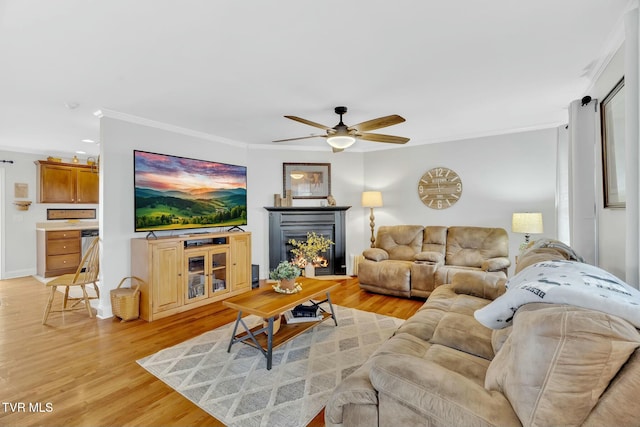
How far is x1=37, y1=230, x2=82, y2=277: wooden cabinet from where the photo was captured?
536cm

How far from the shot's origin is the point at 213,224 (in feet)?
14.7

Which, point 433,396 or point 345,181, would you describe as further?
point 345,181

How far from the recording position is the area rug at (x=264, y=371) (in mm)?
1876

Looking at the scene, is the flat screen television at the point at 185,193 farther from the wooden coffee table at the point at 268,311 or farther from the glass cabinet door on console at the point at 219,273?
the wooden coffee table at the point at 268,311

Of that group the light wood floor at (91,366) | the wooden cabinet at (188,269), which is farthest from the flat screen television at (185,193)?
the light wood floor at (91,366)

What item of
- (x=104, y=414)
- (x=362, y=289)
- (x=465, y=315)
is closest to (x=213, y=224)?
A: (x=362, y=289)

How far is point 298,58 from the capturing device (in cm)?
228

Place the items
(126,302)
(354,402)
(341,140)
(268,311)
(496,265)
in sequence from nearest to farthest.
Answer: (354,402), (268,311), (341,140), (126,302), (496,265)

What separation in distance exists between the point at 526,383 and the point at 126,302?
375 cm

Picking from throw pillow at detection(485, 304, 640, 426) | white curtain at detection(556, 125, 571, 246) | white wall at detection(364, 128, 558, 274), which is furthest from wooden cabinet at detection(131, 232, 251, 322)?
white curtain at detection(556, 125, 571, 246)

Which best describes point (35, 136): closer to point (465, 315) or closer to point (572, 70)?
point (465, 315)

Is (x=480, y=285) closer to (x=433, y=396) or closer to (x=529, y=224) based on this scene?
(x=529, y=224)

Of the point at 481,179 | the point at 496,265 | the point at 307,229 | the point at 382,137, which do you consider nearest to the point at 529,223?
the point at 496,265

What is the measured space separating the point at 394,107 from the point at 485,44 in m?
1.33
